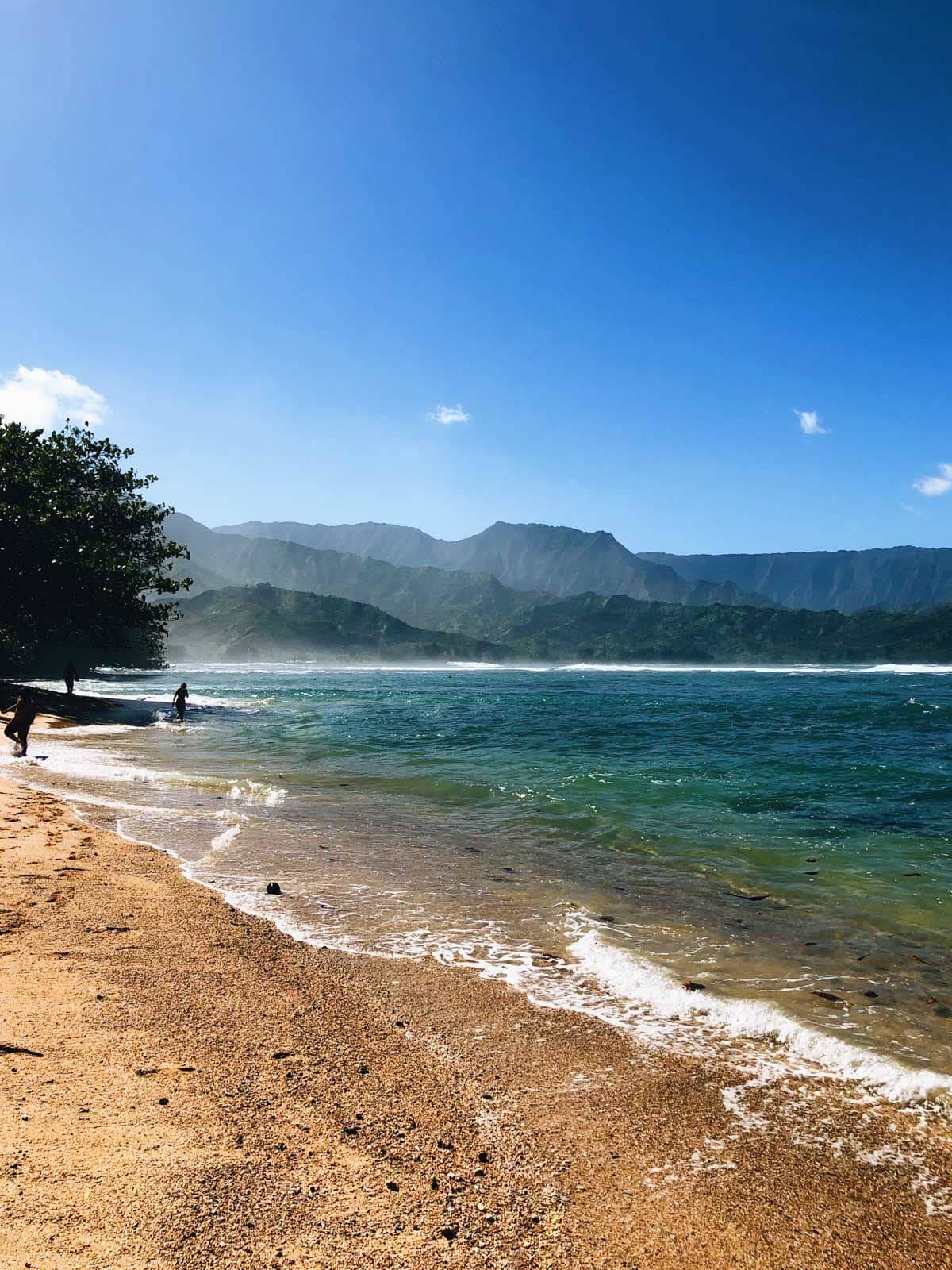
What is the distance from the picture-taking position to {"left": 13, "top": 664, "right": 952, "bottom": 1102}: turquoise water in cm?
670

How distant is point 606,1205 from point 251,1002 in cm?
323

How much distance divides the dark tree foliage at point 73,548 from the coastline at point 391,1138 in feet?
118

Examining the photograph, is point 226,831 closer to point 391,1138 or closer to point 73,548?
point 391,1138

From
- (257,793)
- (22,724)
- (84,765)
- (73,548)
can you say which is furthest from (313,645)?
(257,793)

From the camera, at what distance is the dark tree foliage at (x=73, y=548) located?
120 feet

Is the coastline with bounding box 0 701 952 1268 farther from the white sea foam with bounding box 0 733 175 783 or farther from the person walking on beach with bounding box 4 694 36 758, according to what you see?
the person walking on beach with bounding box 4 694 36 758

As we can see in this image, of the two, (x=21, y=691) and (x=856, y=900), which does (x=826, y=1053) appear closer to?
(x=856, y=900)

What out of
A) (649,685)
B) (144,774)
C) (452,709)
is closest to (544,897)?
(144,774)

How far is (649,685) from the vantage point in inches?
3051

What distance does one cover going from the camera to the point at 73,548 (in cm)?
3888

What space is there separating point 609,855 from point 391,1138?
27.4 feet

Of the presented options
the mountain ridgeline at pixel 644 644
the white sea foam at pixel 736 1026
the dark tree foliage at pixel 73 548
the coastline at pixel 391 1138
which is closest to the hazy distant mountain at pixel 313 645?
the mountain ridgeline at pixel 644 644

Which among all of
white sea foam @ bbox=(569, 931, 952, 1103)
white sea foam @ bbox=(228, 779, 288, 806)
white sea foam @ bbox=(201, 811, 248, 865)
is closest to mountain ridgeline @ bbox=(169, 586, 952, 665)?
white sea foam @ bbox=(228, 779, 288, 806)

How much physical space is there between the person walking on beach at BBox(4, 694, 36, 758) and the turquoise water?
1103 mm
